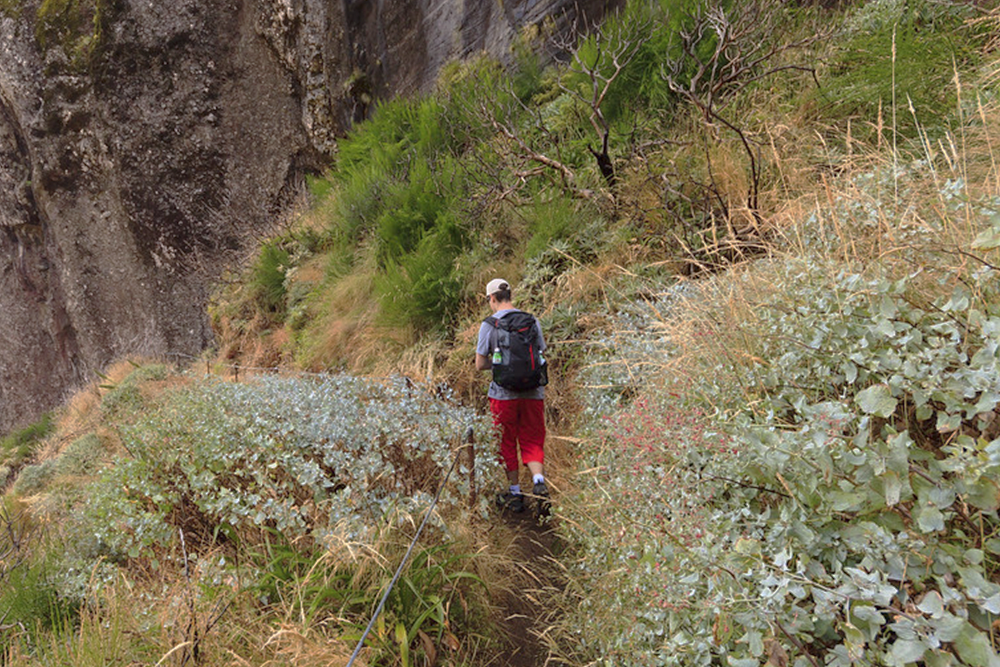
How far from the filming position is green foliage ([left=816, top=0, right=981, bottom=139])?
12.3 feet

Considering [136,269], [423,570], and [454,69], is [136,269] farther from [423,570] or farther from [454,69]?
[423,570]

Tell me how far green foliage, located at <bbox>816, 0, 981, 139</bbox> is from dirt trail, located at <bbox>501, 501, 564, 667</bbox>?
3.53 meters

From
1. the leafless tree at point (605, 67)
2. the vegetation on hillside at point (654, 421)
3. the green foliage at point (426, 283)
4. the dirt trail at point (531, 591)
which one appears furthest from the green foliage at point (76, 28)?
the dirt trail at point (531, 591)

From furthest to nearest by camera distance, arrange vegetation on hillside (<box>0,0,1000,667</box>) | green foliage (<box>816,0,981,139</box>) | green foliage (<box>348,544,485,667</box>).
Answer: green foliage (<box>816,0,981,139</box>) → green foliage (<box>348,544,485,667</box>) → vegetation on hillside (<box>0,0,1000,667</box>)

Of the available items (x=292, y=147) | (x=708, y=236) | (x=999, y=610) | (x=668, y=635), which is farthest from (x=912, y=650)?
(x=292, y=147)

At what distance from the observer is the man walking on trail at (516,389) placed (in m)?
3.45

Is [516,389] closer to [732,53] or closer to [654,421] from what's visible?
[654,421]

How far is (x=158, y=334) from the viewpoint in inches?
414

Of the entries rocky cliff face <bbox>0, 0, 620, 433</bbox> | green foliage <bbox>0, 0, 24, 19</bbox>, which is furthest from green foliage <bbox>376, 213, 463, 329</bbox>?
green foliage <bbox>0, 0, 24, 19</bbox>

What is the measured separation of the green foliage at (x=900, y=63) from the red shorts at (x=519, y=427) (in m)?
3.06

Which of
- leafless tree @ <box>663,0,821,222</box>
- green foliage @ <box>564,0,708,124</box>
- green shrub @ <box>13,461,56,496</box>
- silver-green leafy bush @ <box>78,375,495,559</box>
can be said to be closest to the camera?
silver-green leafy bush @ <box>78,375,495,559</box>

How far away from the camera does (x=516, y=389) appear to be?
11.5 ft

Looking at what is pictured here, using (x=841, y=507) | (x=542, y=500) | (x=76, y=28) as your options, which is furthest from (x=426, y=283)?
(x=76, y=28)

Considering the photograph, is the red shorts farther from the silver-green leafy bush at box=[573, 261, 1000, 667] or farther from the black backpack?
the silver-green leafy bush at box=[573, 261, 1000, 667]
